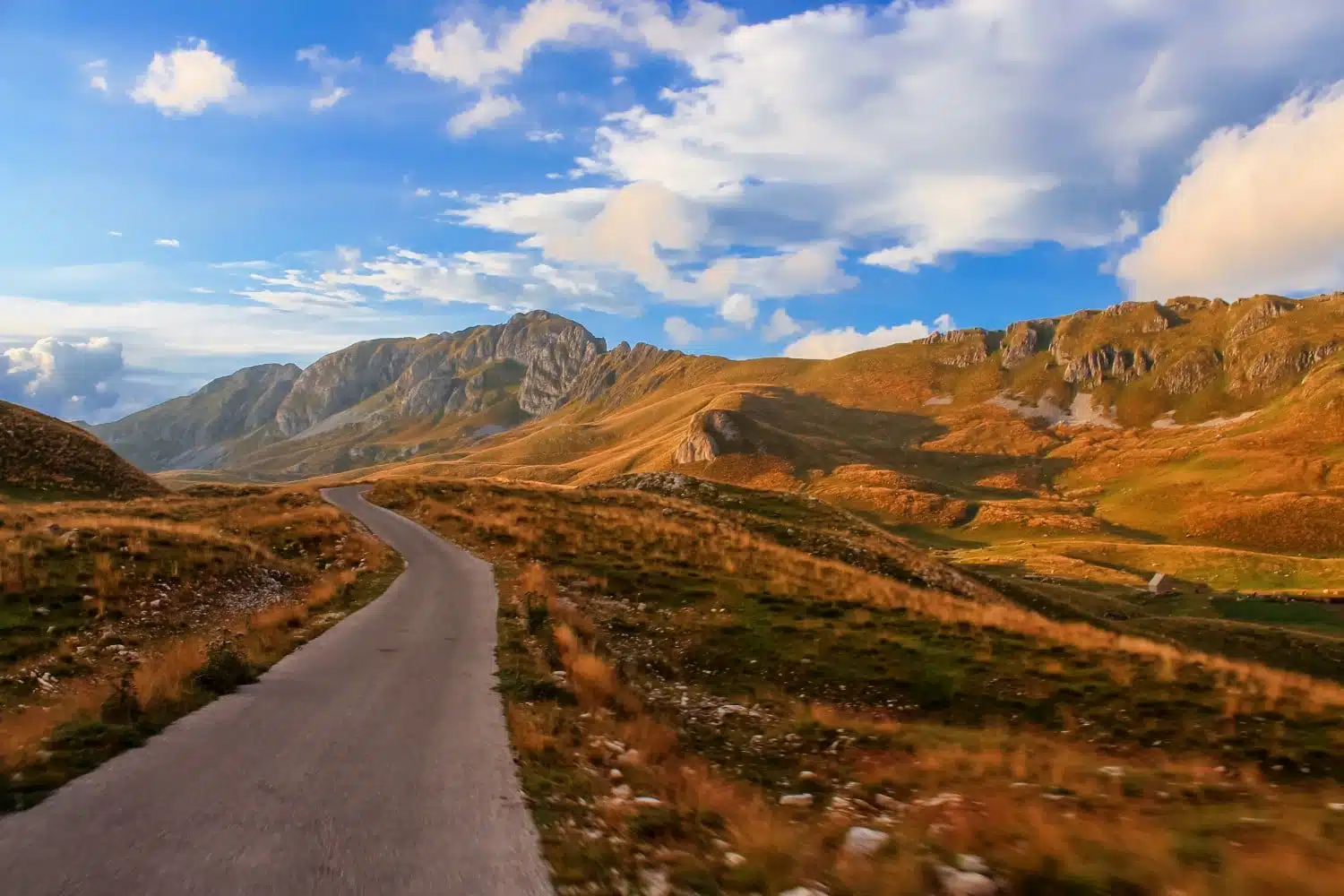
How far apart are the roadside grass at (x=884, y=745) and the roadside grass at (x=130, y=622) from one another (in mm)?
4861

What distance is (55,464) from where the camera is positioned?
51094mm

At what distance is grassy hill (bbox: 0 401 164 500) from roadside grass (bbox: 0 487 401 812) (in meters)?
23.5

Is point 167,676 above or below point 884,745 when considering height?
above

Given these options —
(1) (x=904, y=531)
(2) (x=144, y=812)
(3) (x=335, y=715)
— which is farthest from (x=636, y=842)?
(1) (x=904, y=531)

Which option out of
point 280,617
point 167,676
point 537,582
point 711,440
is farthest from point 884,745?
point 711,440

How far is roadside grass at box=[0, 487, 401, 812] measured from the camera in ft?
26.7

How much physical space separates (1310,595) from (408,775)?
7230cm

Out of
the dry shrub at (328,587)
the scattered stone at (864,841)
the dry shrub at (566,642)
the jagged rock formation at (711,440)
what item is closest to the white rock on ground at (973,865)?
the scattered stone at (864,841)

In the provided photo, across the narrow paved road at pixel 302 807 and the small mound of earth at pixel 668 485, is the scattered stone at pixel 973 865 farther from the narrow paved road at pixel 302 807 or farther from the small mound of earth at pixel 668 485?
the small mound of earth at pixel 668 485

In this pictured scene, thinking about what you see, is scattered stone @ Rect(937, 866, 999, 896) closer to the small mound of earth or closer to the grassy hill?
the small mound of earth

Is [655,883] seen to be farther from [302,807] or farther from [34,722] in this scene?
[34,722]

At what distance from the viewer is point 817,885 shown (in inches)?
220

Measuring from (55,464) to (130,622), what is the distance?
162 ft

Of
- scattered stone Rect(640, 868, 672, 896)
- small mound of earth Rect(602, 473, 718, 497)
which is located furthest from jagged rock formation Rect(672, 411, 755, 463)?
scattered stone Rect(640, 868, 672, 896)
